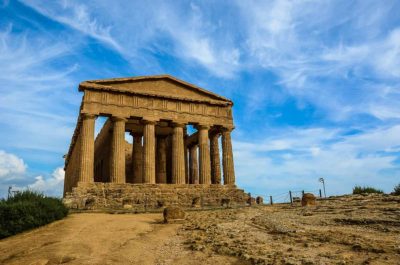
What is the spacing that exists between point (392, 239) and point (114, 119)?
21796mm

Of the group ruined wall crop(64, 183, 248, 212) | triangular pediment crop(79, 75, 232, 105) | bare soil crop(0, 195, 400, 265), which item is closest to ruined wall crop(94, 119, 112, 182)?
triangular pediment crop(79, 75, 232, 105)

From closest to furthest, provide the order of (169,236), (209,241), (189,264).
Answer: (189,264) < (209,241) < (169,236)


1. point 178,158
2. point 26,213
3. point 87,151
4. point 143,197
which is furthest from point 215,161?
point 26,213

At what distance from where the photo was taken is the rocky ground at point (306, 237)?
881cm

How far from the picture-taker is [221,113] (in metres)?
31.7

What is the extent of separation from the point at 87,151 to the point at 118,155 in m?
2.25

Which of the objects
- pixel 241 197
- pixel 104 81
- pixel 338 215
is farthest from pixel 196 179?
pixel 338 215

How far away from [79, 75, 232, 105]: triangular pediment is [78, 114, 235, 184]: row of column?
233 centimetres

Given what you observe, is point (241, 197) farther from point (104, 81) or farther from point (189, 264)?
point (189, 264)

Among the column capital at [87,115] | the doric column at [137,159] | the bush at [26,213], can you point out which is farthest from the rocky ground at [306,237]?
the doric column at [137,159]

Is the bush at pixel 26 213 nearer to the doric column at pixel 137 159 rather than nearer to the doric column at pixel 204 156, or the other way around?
the doric column at pixel 204 156

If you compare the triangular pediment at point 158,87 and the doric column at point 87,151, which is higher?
the triangular pediment at point 158,87

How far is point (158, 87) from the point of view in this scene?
97.5ft

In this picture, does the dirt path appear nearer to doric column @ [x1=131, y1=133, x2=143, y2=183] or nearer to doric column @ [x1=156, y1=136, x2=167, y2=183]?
doric column @ [x1=131, y1=133, x2=143, y2=183]
